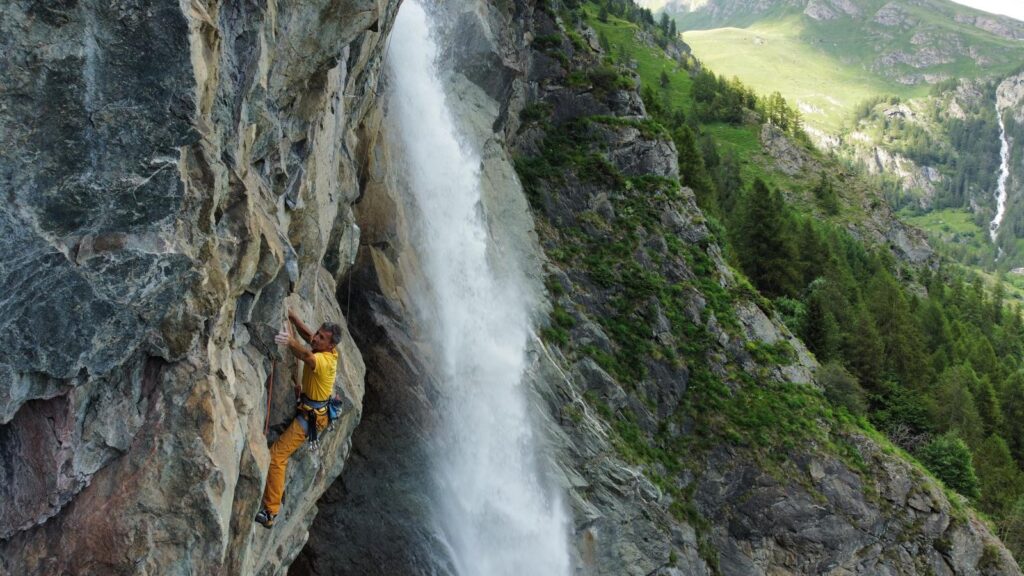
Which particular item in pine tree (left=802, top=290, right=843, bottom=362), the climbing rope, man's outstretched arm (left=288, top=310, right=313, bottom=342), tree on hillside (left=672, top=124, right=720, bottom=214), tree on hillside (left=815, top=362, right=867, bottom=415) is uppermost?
man's outstretched arm (left=288, top=310, right=313, bottom=342)

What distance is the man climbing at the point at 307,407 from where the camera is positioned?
46.2 feet

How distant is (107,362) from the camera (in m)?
10.2

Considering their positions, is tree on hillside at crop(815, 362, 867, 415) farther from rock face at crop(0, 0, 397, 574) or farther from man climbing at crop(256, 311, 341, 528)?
rock face at crop(0, 0, 397, 574)

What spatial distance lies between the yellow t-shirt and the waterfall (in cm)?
875

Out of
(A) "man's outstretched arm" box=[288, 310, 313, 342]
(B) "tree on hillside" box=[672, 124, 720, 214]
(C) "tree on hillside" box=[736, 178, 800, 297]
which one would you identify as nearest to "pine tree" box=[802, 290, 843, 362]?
(C) "tree on hillside" box=[736, 178, 800, 297]

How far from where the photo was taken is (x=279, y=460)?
1443cm

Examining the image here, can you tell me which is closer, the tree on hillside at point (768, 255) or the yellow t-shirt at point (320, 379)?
the yellow t-shirt at point (320, 379)

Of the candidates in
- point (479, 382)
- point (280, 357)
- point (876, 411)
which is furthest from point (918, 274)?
point (280, 357)

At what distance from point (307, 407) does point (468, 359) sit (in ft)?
36.4

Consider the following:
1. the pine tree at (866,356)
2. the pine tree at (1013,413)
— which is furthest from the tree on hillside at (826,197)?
the pine tree at (866,356)

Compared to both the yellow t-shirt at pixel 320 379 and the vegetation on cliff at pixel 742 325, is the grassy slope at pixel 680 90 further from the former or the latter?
the yellow t-shirt at pixel 320 379

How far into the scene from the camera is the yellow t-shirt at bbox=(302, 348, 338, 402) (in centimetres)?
1407

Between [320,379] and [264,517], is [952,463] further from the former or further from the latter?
[264,517]

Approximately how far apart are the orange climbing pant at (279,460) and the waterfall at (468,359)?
8.35 meters
